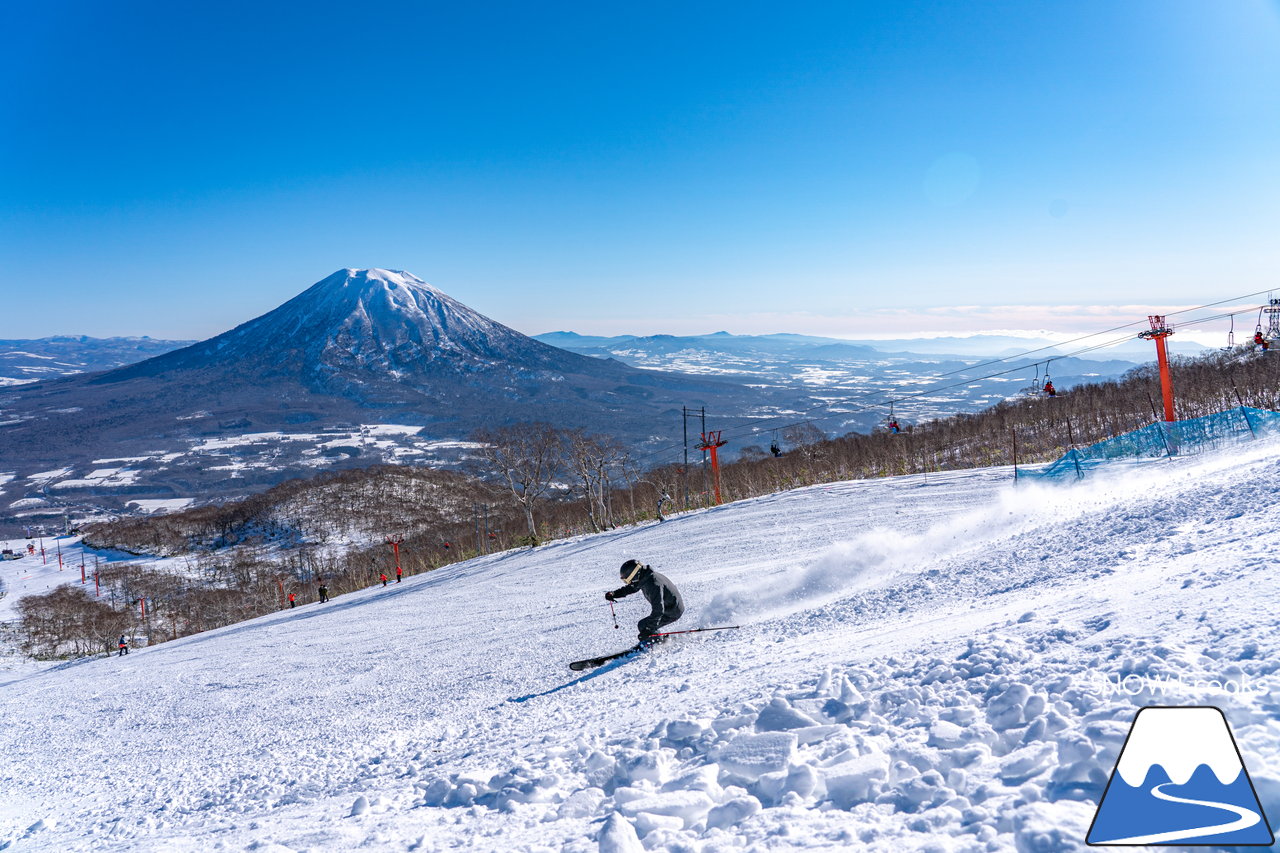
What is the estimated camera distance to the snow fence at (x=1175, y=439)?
59.1 ft

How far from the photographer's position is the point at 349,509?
10981 centimetres

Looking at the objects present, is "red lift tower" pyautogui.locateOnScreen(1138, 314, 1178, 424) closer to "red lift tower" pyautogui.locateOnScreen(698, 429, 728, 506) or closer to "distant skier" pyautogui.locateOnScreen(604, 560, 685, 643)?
"red lift tower" pyautogui.locateOnScreen(698, 429, 728, 506)

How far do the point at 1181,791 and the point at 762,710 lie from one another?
280 centimetres

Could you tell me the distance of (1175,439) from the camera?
19.4 metres

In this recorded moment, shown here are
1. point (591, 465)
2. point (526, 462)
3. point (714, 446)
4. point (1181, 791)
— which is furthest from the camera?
point (591, 465)

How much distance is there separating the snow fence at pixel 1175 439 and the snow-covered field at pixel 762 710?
290 centimetres

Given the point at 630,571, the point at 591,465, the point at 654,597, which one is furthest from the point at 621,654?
the point at 591,465

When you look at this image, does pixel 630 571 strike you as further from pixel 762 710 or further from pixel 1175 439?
pixel 1175 439

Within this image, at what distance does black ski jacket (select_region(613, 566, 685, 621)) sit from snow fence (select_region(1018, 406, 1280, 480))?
45.4 feet

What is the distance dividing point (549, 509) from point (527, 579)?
47.4m

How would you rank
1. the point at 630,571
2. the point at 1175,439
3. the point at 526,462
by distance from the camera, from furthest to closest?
the point at 526,462
the point at 1175,439
the point at 630,571

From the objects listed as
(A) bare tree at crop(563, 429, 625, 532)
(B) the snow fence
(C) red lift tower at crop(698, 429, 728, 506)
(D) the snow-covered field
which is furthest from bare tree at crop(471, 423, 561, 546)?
(B) the snow fence

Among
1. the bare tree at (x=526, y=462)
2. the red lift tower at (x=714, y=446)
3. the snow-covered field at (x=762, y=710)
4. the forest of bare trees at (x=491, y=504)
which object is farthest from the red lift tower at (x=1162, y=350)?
the bare tree at (x=526, y=462)

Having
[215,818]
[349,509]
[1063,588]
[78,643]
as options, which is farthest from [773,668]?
[349,509]
